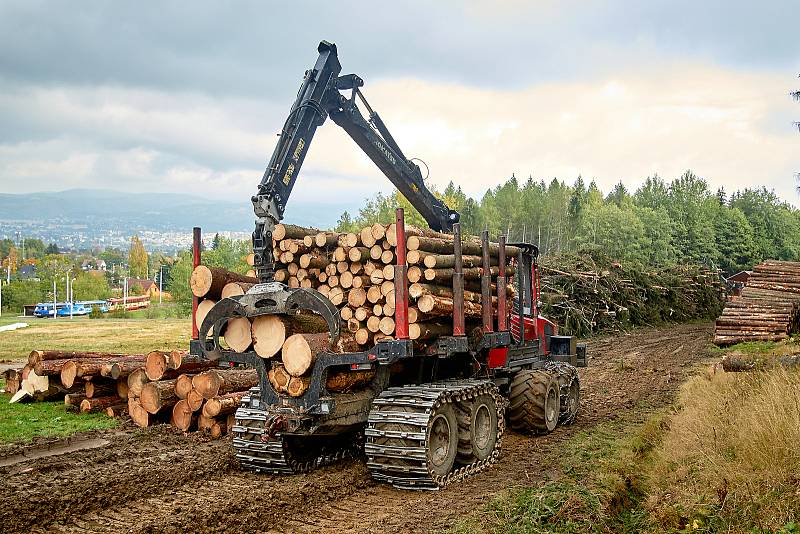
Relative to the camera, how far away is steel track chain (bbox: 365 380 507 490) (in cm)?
749

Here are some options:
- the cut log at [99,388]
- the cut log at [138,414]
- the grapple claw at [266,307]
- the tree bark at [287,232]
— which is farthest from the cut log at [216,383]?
the tree bark at [287,232]

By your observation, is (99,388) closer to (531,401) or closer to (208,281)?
(208,281)

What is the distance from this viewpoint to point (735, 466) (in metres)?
6.64

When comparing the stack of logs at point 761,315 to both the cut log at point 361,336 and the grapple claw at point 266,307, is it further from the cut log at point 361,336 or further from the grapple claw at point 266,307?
the grapple claw at point 266,307

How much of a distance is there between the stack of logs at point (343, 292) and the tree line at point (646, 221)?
43.9m

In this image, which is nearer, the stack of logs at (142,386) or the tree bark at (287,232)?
the tree bark at (287,232)

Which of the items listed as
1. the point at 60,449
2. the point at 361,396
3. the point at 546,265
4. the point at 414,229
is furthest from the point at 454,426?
the point at 546,265

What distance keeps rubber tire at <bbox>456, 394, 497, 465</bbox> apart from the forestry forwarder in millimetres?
13

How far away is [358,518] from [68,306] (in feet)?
200

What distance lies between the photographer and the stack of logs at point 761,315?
1962 cm

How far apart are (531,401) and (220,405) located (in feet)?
15.3

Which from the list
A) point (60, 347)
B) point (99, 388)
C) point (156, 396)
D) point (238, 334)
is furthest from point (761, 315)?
point (60, 347)

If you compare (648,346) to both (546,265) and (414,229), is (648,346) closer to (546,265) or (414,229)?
→ (546,265)

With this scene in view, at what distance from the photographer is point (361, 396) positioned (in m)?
8.19
